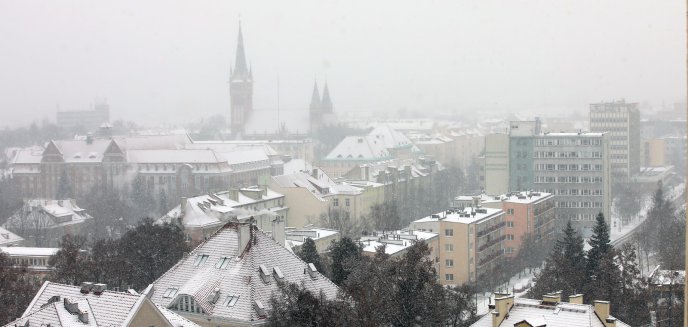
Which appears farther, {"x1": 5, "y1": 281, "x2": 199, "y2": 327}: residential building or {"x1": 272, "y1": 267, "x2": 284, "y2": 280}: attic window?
{"x1": 272, "y1": 267, "x2": 284, "y2": 280}: attic window

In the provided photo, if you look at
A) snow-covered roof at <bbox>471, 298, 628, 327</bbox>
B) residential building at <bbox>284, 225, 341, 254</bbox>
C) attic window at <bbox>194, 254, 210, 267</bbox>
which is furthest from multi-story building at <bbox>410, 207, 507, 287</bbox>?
snow-covered roof at <bbox>471, 298, 628, 327</bbox>

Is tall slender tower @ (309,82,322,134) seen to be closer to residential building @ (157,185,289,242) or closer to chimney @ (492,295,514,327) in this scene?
residential building @ (157,185,289,242)

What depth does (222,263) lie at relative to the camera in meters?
21.5

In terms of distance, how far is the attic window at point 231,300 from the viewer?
20578 millimetres

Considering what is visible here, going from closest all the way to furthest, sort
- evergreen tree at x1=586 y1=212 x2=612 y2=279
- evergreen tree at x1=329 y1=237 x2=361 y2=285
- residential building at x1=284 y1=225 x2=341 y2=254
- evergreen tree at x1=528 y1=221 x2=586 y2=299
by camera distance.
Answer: evergreen tree at x1=329 y1=237 x2=361 y2=285 < evergreen tree at x1=528 y1=221 x2=586 y2=299 < evergreen tree at x1=586 y1=212 x2=612 y2=279 < residential building at x1=284 y1=225 x2=341 y2=254

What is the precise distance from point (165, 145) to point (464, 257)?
43647mm

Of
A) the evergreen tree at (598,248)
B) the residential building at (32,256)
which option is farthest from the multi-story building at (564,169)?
the residential building at (32,256)

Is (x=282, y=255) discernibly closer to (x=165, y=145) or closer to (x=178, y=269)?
(x=178, y=269)

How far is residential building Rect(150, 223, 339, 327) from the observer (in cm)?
2047

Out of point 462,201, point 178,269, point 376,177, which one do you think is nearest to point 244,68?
point 376,177

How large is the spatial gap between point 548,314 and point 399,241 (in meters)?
18.4

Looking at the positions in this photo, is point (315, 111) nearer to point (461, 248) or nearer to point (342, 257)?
point (461, 248)

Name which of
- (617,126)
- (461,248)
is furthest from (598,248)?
(617,126)

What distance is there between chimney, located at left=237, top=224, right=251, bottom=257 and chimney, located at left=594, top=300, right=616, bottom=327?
7.13 metres
